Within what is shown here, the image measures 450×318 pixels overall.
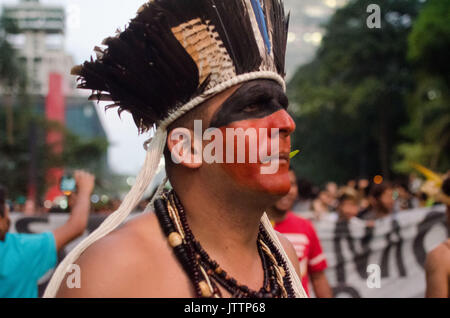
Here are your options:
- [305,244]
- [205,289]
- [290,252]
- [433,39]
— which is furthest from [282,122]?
[433,39]

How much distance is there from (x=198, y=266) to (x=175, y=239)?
12 cm

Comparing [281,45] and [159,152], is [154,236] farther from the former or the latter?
[281,45]

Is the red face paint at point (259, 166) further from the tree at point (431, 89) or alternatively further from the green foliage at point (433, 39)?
the green foliage at point (433, 39)

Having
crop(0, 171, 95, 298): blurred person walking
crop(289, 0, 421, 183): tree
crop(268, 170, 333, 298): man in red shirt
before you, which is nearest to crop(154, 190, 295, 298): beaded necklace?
crop(0, 171, 95, 298): blurred person walking

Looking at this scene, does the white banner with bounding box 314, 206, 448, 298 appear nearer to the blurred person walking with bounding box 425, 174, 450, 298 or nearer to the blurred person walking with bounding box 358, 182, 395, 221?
the blurred person walking with bounding box 358, 182, 395, 221

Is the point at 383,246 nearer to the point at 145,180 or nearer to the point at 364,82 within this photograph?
the point at 145,180

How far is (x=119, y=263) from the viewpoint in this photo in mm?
1538

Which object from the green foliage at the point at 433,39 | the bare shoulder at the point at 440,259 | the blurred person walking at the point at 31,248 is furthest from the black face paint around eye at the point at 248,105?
the green foliage at the point at 433,39

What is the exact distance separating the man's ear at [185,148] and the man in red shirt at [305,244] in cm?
251

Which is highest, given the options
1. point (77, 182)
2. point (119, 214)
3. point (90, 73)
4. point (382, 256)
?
point (90, 73)


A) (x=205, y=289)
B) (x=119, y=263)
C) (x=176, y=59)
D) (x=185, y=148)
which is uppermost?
(x=176, y=59)

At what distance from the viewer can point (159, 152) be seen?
186 centimetres
